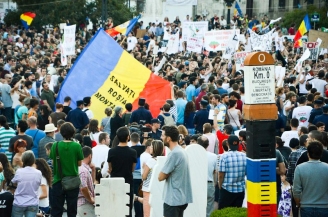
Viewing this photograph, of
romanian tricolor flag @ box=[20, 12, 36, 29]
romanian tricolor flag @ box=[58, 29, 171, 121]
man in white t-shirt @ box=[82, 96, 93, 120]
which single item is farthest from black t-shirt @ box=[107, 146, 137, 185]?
romanian tricolor flag @ box=[20, 12, 36, 29]

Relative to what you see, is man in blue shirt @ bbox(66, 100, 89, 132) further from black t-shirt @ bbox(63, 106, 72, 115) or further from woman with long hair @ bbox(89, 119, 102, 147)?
woman with long hair @ bbox(89, 119, 102, 147)

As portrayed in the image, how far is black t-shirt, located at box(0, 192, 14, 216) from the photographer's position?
1132 centimetres

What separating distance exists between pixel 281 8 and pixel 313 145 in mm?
60490

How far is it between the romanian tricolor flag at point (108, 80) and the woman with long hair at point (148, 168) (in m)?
6.57

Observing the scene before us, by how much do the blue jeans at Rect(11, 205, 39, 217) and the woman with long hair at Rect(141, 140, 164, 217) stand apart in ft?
6.00

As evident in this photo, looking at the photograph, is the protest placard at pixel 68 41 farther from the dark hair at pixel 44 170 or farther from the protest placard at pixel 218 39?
the dark hair at pixel 44 170

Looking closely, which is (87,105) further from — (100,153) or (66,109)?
(100,153)

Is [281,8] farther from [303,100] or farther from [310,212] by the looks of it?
[310,212]

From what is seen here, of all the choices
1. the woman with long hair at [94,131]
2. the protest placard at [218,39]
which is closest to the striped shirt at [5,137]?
the woman with long hair at [94,131]

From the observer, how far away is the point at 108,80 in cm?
2006

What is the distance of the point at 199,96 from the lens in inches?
817

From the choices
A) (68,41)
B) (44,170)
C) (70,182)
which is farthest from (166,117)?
(68,41)

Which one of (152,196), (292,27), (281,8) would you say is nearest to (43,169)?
(152,196)

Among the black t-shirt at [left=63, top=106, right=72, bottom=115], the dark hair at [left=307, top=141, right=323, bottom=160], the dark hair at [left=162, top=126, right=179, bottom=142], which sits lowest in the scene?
the black t-shirt at [left=63, top=106, right=72, bottom=115]
